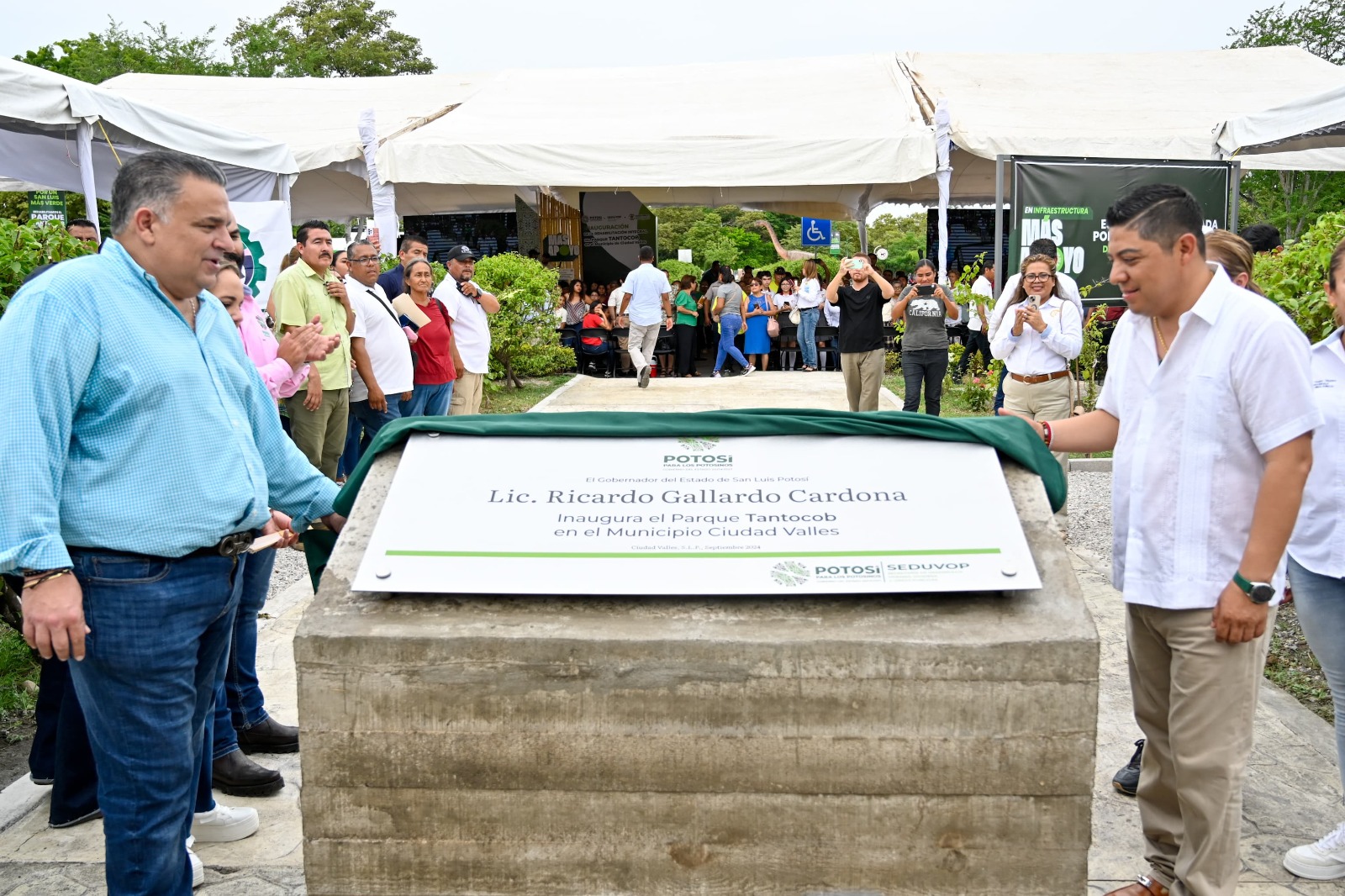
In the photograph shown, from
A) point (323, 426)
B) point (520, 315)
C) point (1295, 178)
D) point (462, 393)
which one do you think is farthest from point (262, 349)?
point (1295, 178)

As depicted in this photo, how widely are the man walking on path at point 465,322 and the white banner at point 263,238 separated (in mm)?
1310

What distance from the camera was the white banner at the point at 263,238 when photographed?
8578 mm

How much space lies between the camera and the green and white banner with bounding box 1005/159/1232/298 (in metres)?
11.4

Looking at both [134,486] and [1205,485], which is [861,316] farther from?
[134,486]

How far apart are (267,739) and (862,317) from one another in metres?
7.13

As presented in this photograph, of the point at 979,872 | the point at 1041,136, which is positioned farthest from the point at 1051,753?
the point at 1041,136

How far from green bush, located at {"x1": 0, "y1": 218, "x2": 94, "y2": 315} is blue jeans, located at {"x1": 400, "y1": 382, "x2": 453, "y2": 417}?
2.31m

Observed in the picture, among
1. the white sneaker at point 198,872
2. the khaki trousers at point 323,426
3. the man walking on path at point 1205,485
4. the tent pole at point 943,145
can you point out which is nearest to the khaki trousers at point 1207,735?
the man walking on path at point 1205,485

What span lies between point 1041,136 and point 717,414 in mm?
12436

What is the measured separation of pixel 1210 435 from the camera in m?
2.63

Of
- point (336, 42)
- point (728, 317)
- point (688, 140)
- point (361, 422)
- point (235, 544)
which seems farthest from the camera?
point (336, 42)

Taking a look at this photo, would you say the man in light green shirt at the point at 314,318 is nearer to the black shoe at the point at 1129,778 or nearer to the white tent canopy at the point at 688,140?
the black shoe at the point at 1129,778

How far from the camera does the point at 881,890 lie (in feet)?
7.63

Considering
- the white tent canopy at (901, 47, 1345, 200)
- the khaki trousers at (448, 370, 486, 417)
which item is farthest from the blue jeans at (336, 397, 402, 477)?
the white tent canopy at (901, 47, 1345, 200)
